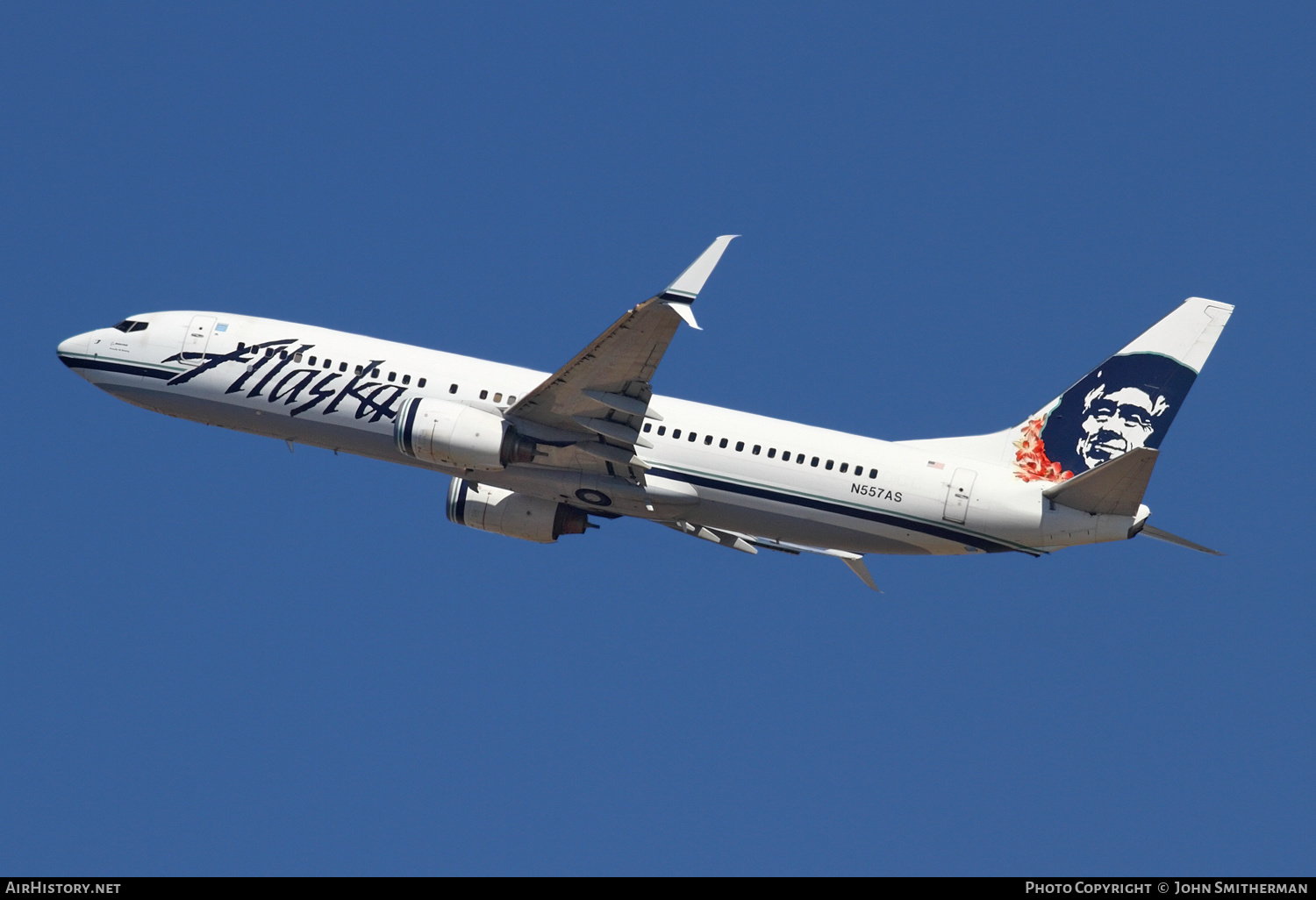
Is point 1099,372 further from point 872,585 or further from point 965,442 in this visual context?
point 872,585

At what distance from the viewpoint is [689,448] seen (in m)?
39.1

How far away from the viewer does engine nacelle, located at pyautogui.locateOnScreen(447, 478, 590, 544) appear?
134 ft

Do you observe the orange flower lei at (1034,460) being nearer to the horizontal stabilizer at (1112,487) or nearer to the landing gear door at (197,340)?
the horizontal stabilizer at (1112,487)

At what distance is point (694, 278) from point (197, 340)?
16.1 meters

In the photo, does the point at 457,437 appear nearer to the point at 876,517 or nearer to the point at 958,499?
the point at 876,517

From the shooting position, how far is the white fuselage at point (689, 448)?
3838 centimetres

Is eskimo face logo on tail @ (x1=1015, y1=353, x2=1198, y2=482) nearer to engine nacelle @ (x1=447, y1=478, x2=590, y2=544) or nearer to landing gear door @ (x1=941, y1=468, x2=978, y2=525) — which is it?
landing gear door @ (x1=941, y1=468, x2=978, y2=525)

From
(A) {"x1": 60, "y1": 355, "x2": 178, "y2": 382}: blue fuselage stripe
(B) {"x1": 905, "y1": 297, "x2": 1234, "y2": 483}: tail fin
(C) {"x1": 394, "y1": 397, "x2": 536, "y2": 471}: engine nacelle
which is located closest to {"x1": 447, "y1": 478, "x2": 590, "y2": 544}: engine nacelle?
(C) {"x1": 394, "y1": 397, "x2": 536, "y2": 471}: engine nacelle

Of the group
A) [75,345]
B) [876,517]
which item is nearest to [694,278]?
[876,517]

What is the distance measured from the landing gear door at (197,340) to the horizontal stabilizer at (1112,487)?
23.2 m

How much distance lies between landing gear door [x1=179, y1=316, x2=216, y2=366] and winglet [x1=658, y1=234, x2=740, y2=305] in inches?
599

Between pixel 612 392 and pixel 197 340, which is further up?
pixel 197 340
